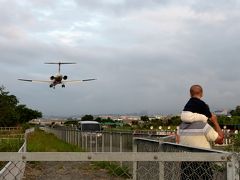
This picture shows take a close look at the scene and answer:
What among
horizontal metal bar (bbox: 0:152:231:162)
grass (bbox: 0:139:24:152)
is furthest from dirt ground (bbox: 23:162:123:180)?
horizontal metal bar (bbox: 0:152:231:162)

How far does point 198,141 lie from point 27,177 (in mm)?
8470

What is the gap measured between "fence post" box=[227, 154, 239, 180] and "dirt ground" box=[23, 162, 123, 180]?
9050 millimetres

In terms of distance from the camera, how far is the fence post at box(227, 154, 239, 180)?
14.4ft

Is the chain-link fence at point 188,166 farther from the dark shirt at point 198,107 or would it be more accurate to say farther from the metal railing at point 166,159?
the dark shirt at point 198,107

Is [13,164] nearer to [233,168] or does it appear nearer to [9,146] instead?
[233,168]

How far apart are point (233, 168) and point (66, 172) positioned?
1063 centimetres

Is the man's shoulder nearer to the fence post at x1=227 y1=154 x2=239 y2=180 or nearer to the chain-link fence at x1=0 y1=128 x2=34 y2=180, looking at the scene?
the chain-link fence at x1=0 y1=128 x2=34 y2=180

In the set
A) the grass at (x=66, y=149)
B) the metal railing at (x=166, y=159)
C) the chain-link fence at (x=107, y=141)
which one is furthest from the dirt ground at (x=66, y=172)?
the metal railing at (x=166, y=159)

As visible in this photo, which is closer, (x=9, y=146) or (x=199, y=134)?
(x=199, y=134)

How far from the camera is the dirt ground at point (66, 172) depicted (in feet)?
45.8

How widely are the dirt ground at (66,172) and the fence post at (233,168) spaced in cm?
905

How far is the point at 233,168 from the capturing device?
Answer: 4.39m

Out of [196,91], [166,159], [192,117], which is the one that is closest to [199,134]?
[192,117]

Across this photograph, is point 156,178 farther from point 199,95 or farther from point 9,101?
point 9,101
